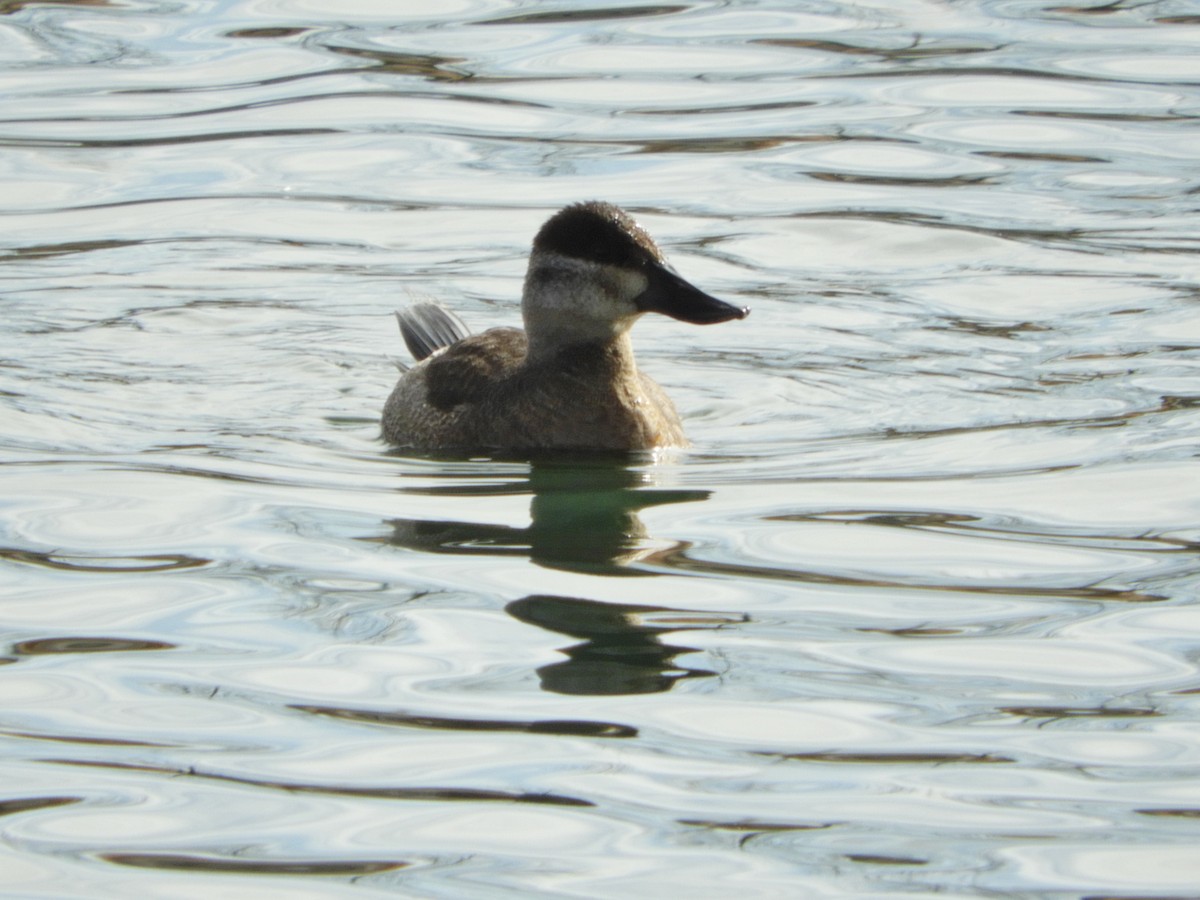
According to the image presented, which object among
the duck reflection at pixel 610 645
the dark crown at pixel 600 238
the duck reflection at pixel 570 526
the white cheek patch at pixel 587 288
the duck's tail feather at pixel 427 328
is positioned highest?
the dark crown at pixel 600 238

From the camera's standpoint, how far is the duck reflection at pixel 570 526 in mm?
6758

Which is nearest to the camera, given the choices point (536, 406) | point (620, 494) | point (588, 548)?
point (588, 548)

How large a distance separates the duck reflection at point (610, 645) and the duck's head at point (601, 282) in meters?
2.41

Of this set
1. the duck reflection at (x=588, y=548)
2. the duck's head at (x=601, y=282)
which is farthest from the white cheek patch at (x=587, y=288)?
the duck reflection at (x=588, y=548)

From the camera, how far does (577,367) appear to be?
8.52 metres

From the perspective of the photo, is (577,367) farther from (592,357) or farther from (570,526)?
(570,526)

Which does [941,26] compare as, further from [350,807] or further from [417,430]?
[350,807]

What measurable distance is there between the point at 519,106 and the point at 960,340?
5.62m

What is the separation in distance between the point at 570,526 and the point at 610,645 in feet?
4.62

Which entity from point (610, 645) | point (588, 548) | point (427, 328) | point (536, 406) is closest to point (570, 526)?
point (588, 548)

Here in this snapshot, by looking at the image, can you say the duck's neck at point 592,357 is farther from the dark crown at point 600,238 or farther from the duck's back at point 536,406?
the dark crown at point 600,238

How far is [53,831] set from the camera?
186 inches

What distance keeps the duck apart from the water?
0.21 metres

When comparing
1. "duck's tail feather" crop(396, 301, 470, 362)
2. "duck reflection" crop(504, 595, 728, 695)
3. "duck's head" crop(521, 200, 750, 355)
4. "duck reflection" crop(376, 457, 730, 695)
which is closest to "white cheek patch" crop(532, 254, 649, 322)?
"duck's head" crop(521, 200, 750, 355)
